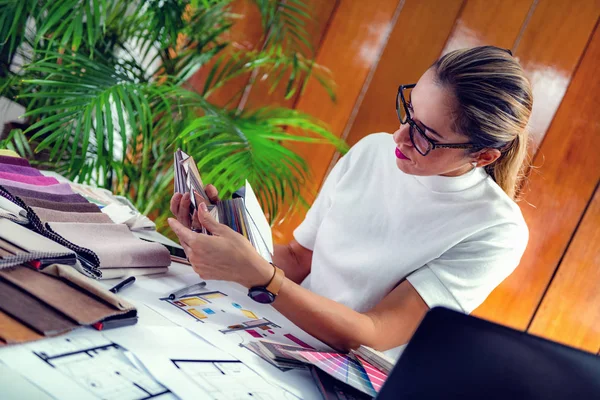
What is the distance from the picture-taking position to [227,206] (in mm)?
1163

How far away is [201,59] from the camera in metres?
2.34

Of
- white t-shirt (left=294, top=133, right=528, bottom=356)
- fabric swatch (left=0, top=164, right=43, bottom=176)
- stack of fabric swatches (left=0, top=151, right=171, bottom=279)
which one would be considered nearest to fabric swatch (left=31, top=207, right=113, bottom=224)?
stack of fabric swatches (left=0, top=151, right=171, bottom=279)

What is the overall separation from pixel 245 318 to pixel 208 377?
321 mm

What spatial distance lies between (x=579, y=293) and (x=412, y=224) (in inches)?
62.5

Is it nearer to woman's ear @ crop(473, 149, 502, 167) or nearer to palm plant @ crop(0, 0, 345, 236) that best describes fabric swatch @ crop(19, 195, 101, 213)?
palm plant @ crop(0, 0, 345, 236)

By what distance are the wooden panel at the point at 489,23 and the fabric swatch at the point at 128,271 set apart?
2.12 meters

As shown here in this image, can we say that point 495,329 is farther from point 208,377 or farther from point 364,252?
point 364,252

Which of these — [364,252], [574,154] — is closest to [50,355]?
[364,252]

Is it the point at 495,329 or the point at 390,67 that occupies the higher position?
the point at 390,67

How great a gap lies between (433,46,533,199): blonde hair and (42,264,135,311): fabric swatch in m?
0.80

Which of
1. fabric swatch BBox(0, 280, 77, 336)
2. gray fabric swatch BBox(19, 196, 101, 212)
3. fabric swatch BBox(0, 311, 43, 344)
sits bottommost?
fabric swatch BBox(0, 311, 43, 344)

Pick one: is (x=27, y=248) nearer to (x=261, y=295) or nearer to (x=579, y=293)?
(x=261, y=295)

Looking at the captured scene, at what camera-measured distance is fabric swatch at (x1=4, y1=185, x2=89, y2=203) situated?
1.17 m

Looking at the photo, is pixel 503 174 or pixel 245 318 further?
pixel 503 174
